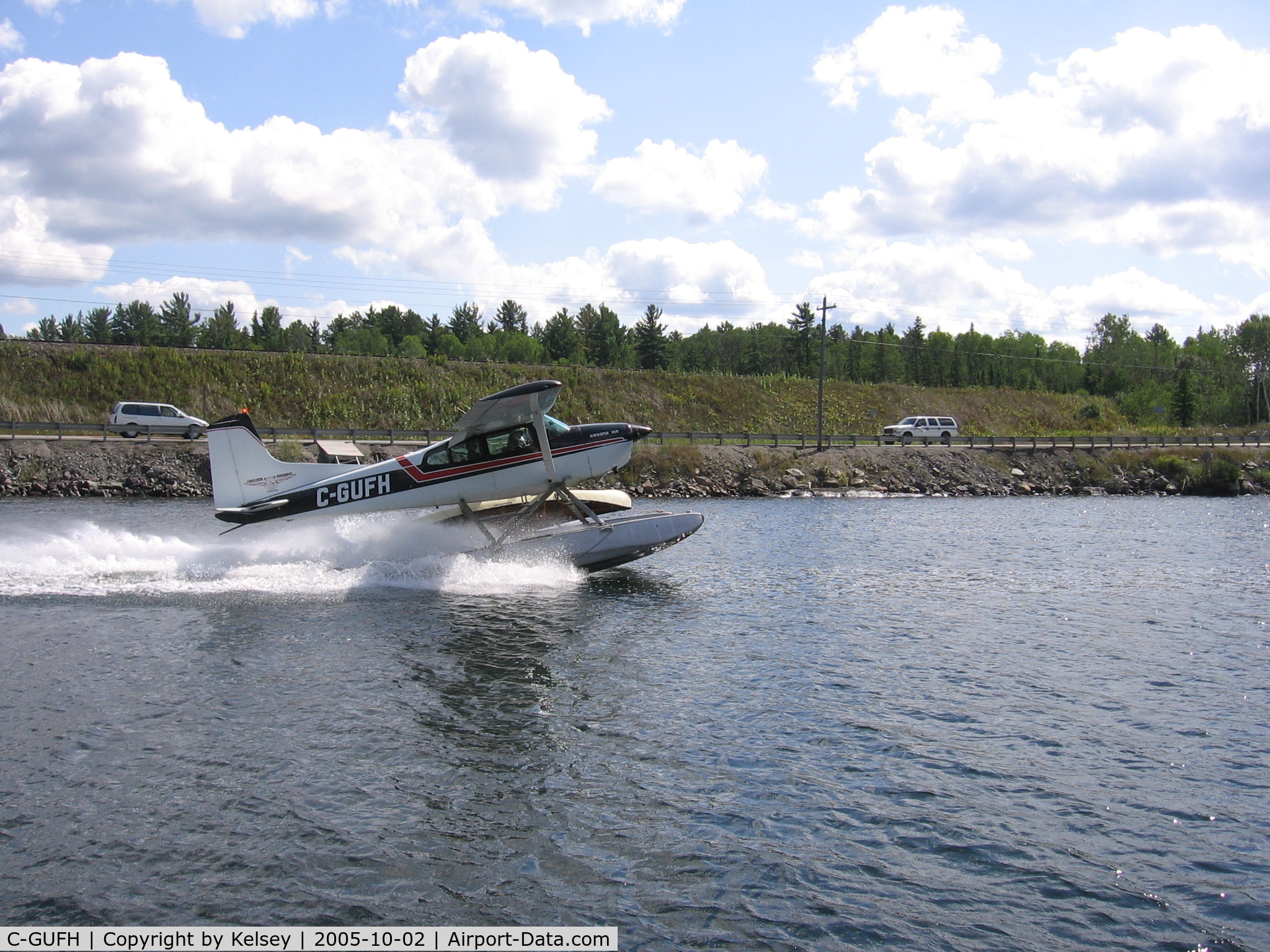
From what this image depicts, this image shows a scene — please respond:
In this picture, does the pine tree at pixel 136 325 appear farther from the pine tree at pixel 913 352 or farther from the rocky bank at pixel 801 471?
the pine tree at pixel 913 352

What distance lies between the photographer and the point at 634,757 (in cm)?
915

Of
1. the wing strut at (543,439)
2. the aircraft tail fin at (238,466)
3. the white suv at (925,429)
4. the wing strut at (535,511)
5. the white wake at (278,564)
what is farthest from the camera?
the white suv at (925,429)

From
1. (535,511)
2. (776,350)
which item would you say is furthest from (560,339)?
(535,511)

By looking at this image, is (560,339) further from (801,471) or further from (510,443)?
(510,443)

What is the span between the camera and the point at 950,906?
6.49 m

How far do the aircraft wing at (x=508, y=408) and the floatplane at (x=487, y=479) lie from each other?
3cm

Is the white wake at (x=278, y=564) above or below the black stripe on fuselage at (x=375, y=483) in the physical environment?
below

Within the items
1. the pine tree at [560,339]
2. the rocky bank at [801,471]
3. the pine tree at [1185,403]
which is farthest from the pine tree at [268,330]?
the pine tree at [1185,403]

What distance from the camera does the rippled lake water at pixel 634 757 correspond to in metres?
6.48

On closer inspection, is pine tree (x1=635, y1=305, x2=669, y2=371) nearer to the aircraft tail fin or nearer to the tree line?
the tree line

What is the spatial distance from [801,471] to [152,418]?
111 ft

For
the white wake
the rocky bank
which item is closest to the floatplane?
the white wake

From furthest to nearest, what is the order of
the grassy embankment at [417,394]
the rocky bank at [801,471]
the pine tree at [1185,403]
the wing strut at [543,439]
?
the pine tree at [1185,403] → the grassy embankment at [417,394] → the rocky bank at [801,471] → the wing strut at [543,439]

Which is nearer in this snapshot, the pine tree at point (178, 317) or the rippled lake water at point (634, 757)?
the rippled lake water at point (634, 757)
